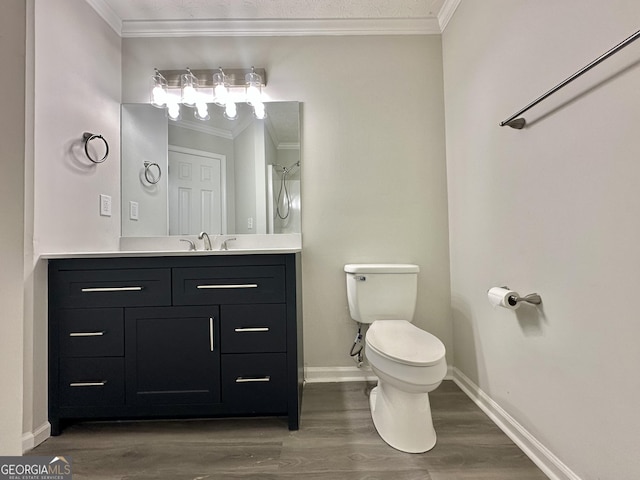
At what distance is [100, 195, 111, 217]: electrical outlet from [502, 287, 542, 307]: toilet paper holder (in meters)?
2.16

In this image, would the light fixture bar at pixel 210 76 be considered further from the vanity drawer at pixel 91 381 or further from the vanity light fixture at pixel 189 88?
the vanity drawer at pixel 91 381

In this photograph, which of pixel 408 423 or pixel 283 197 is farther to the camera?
pixel 283 197

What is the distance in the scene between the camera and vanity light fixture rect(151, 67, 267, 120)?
1.85m

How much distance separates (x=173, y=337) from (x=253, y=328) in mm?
375

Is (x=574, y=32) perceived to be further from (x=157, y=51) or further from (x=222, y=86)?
(x=157, y=51)

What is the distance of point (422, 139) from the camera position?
6.18 feet

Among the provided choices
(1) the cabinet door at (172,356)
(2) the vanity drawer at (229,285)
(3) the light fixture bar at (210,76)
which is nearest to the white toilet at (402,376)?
(2) the vanity drawer at (229,285)

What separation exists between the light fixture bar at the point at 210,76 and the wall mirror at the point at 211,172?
0.48 ft

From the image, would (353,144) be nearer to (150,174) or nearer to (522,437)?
(150,174)

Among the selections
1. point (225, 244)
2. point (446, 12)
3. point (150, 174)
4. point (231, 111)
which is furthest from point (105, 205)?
point (446, 12)

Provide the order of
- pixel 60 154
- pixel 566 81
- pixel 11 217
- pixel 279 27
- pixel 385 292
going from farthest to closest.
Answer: pixel 279 27
pixel 385 292
pixel 60 154
pixel 566 81
pixel 11 217

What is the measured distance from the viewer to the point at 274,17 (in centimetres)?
183

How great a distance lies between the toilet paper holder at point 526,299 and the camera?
1096mm

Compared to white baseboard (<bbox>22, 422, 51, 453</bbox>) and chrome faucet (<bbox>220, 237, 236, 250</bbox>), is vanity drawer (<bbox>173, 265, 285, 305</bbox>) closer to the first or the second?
chrome faucet (<bbox>220, 237, 236, 250</bbox>)
